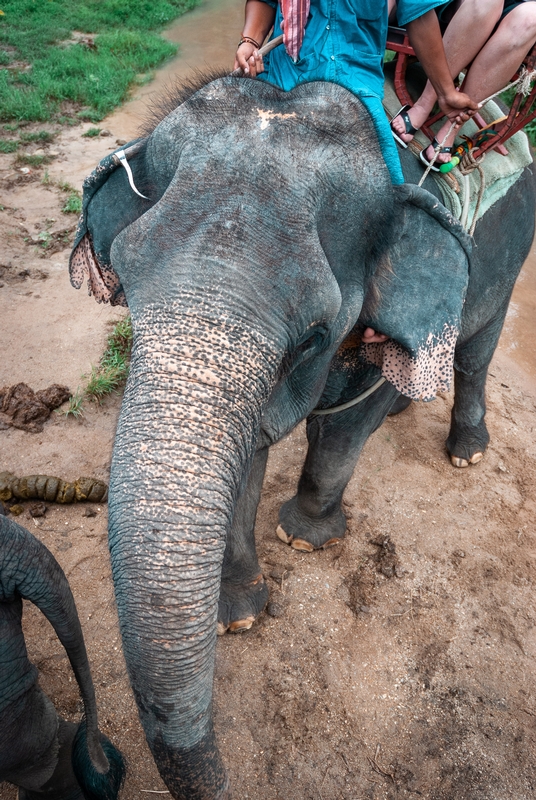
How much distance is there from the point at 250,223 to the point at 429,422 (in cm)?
300

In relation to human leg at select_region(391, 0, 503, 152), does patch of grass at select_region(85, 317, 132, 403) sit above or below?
below

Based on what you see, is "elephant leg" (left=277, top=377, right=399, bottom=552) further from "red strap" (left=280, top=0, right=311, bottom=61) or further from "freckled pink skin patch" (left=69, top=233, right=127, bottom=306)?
"red strap" (left=280, top=0, right=311, bottom=61)

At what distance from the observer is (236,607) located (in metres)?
2.77

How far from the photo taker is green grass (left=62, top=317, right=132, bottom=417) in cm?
382

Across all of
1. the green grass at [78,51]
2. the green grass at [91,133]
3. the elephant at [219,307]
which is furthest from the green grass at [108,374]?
the green grass at [78,51]

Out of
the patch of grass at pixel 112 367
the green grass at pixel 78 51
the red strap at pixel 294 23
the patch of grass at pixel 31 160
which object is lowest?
the patch of grass at pixel 112 367

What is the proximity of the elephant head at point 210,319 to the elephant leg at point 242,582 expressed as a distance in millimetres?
966

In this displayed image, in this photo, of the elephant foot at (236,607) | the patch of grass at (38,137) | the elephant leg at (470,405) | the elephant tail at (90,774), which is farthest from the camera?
the patch of grass at (38,137)

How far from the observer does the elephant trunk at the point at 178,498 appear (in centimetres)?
126

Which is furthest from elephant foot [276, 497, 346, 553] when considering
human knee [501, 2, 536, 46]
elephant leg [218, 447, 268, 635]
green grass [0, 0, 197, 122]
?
green grass [0, 0, 197, 122]

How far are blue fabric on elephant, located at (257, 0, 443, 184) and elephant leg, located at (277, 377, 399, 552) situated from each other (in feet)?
3.78

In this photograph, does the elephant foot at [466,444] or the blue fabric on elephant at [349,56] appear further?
the elephant foot at [466,444]

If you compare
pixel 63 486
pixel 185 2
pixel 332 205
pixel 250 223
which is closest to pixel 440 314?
pixel 332 205

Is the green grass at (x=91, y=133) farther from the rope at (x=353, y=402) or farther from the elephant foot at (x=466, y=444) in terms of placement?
the rope at (x=353, y=402)
